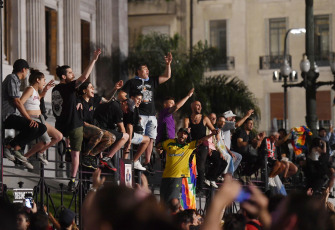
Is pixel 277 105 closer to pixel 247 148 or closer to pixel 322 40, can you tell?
pixel 322 40

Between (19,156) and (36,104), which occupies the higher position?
(36,104)

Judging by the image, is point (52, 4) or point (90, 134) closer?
point (90, 134)

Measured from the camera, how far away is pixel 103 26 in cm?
2942

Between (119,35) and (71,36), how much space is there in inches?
117

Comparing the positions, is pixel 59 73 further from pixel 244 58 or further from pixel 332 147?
pixel 244 58

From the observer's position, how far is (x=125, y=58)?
30.5 metres

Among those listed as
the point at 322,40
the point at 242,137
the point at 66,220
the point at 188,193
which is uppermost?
the point at 322,40

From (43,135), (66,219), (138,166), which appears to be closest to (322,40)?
(138,166)

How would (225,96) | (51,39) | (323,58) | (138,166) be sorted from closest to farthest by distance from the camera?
(138,166) → (51,39) → (225,96) → (323,58)

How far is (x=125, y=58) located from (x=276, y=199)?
22.4 meters

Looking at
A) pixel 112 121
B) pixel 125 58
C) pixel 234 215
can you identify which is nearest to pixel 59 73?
pixel 112 121

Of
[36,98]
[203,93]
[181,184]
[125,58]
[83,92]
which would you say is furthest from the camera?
[203,93]

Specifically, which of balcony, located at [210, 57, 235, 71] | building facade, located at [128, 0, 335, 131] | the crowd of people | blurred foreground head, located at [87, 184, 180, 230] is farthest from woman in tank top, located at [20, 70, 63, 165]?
balcony, located at [210, 57, 235, 71]

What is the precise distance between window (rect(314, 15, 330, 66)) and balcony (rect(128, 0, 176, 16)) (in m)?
7.41
